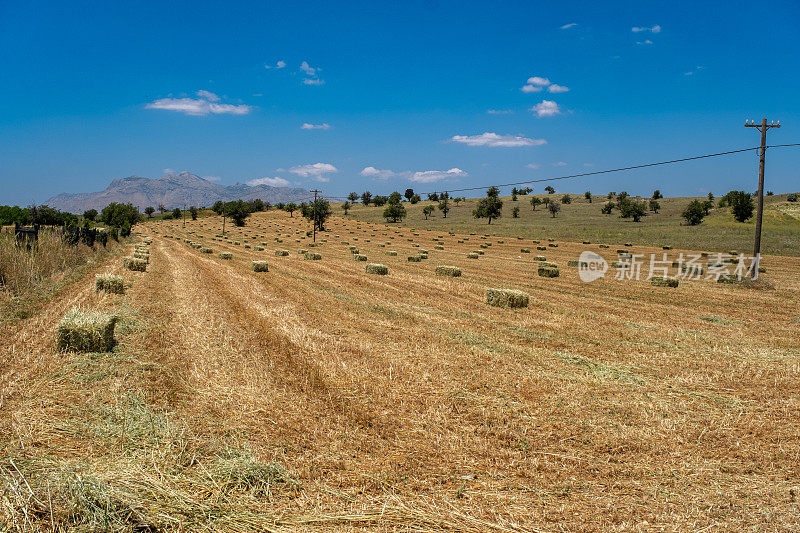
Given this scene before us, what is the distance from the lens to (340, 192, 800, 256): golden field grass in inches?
2189

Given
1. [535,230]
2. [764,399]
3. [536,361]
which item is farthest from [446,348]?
[535,230]

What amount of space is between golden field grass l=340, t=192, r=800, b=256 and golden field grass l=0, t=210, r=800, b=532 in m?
51.1

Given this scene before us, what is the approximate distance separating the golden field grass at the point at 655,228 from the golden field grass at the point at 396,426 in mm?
51088

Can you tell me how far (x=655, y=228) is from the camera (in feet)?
259

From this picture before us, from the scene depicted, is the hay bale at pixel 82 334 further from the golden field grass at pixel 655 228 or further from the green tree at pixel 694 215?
the green tree at pixel 694 215

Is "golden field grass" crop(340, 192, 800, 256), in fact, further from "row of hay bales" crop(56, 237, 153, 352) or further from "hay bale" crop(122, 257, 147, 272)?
"row of hay bales" crop(56, 237, 153, 352)

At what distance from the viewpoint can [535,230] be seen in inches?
3204

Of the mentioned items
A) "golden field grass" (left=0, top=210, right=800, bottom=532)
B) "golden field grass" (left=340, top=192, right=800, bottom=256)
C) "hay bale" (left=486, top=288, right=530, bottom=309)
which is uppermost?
"golden field grass" (left=340, top=192, right=800, bottom=256)

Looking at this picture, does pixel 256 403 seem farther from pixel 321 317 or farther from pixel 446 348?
pixel 321 317

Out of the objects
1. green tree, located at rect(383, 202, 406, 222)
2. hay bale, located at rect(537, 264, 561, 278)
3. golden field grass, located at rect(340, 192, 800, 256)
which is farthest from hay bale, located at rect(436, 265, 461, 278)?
green tree, located at rect(383, 202, 406, 222)

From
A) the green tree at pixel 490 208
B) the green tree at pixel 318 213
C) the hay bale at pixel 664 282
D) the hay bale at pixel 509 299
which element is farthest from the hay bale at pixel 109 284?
the green tree at pixel 490 208

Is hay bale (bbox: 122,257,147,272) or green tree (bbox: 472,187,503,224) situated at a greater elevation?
green tree (bbox: 472,187,503,224)

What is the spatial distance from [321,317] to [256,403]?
6399 mm

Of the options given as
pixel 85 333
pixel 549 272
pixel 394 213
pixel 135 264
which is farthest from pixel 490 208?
pixel 85 333
